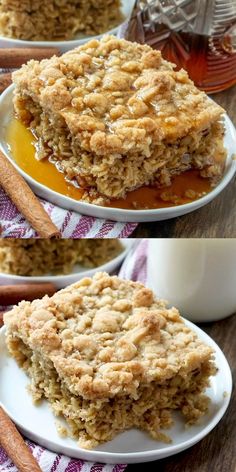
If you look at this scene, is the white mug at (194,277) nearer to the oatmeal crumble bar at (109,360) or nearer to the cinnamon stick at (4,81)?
the oatmeal crumble bar at (109,360)

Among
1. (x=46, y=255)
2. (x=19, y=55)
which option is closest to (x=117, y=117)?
(x=19, y=55)

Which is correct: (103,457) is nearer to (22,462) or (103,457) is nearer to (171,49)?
(22,462)

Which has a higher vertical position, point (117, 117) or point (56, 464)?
point (117, 117)

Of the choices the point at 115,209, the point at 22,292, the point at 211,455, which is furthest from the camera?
the point at 22,292

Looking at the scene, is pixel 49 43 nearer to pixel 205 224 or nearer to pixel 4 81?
pixel 4 81

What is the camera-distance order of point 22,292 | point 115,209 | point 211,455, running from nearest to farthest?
1. point 115,209
2. point 211,455
3. point 22,292

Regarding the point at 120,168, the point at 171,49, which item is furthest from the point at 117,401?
the point at 171,49
